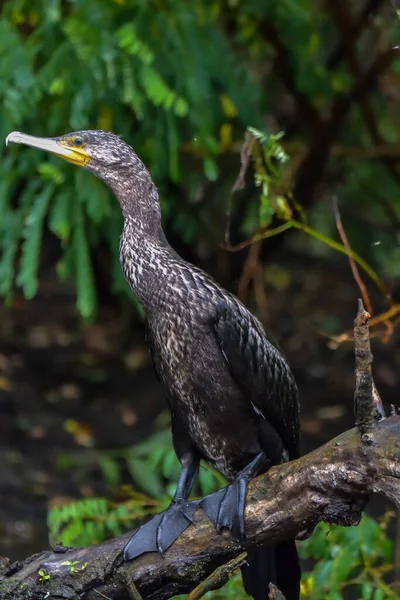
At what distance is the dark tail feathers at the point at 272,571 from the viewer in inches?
139

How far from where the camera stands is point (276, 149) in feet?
12.7

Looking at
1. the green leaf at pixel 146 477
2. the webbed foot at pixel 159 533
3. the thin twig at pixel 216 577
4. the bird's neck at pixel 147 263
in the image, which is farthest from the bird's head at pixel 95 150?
the green leaf at pixel 146 477

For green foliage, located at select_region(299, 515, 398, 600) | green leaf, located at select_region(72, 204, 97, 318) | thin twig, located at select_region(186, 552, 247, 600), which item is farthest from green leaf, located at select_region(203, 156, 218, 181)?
thin twig, located at select_region(186, 552, 247, 600)

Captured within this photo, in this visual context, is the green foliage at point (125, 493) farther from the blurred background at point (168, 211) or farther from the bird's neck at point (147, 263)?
the bird's neck at point (147, 263)

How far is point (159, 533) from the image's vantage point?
3.22 m

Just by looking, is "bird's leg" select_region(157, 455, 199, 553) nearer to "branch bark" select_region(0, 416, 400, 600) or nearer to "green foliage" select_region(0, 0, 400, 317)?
"branch bark" select_region(0, 416, 400, 600)

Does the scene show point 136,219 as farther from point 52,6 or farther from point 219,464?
point 52,6

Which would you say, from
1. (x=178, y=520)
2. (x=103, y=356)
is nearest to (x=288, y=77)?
(x=103, y=356)

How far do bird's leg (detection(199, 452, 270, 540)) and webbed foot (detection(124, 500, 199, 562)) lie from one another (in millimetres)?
74

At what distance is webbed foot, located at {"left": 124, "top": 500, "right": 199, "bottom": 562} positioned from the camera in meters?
3.22

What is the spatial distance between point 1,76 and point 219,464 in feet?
8.01

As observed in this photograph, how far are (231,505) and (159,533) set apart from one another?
0.90ft

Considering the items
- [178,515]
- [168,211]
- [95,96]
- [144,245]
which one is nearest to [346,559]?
[178,515]

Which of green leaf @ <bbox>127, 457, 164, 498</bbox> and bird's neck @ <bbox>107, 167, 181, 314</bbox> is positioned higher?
bird's neck @ <bbox>107, 167, 181, 314</bbox>
